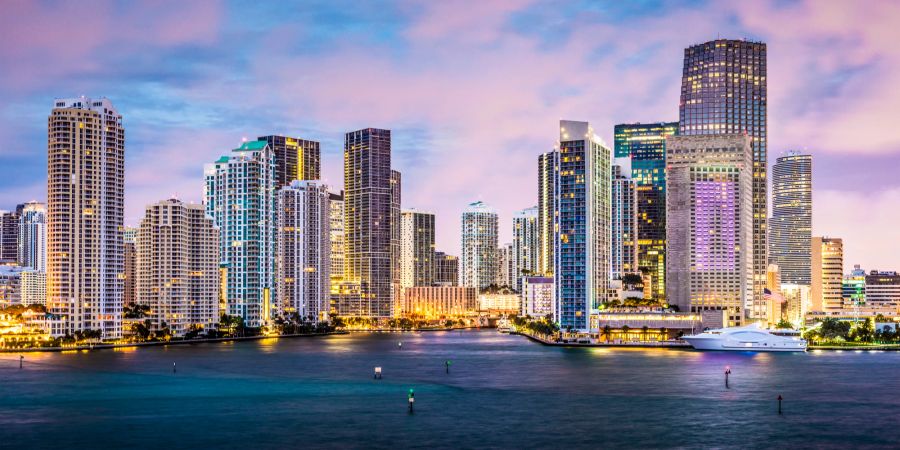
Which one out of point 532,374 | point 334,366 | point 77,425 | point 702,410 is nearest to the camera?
point 77,425

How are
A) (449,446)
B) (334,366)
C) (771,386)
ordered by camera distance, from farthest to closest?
(334,366) → (771,386) → (449,446)

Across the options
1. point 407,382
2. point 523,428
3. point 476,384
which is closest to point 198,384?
point 407,382

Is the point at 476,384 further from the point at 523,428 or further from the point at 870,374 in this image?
the point at 870,374

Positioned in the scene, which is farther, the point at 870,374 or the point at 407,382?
the point at 870,374

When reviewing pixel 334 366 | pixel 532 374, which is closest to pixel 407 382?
pixel 532 374

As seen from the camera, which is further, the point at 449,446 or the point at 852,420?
the point at 852,420

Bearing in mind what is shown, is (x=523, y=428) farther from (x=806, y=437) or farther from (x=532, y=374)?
(x=532, y=374)
